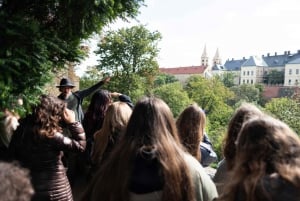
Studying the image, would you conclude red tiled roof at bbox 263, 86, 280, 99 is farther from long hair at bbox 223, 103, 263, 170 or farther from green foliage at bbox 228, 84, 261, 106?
long hair at bbox 223, 103, 263, 170

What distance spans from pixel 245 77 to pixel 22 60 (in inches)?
4994

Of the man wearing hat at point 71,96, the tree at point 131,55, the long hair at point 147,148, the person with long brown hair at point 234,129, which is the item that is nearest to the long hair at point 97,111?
the man wearing hat at point 71,96

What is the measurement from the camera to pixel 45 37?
3150 millimetres

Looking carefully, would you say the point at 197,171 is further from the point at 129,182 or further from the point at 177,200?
the point at 129,182

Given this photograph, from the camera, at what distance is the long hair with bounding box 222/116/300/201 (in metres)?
2.06

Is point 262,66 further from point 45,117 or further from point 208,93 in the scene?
point 45,117

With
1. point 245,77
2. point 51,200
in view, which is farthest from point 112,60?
point 245,77

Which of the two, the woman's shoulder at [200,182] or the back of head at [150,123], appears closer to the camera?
the back of head at [150,123]

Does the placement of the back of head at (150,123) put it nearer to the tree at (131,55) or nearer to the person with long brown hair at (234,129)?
the person with long brown hair at (234,129)

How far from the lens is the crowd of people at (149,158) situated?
2.07 metres

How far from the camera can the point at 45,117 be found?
11.6ft

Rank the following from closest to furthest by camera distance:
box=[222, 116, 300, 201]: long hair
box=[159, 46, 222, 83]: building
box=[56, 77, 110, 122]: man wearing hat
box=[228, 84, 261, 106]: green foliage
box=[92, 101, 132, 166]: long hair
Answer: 1. box=[222, 116, 300, 201]: long hair
2. box=[92, 101, 132, 166]: long hair
3. box=[56, 77, 110, 122]: man wearing hat
4. box=[228, 84, 261, 106]: green foliage
5. box=[159, 46, 222, 83]: building

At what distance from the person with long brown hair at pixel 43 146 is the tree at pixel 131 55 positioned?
3391 centimetres

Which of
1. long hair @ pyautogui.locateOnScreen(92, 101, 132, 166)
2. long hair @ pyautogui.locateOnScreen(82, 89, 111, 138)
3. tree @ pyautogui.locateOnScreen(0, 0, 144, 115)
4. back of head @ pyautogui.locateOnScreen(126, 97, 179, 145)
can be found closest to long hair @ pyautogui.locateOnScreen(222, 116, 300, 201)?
back of head @ pyautogui.locateOnScreen(126, 97, 179, 145)
